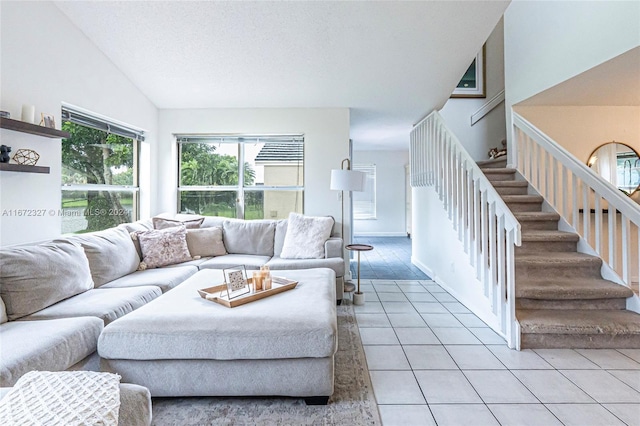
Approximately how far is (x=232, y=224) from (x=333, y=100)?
1.99m

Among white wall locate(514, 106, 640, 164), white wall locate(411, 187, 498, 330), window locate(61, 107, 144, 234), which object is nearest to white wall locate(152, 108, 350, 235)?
window locate(61, 107, 144, 234)

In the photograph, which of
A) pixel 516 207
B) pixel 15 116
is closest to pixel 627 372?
pixel 516 207

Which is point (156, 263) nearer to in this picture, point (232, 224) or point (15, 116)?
point (232, 224)

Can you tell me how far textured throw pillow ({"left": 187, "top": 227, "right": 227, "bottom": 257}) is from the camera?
11.9 ft

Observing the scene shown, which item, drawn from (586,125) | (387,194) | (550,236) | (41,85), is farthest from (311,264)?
(387,194)

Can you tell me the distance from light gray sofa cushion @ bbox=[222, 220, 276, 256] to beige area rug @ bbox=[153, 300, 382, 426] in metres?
2.14

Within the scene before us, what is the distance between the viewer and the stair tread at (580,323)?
7.75 feet

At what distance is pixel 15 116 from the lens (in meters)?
2.32

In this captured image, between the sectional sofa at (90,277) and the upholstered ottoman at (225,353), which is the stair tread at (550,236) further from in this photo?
the upholstered ottoman at (225,353)

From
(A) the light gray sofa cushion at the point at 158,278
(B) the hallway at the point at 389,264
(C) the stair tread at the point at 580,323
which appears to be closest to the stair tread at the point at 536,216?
(C) the stair tread at the point at 580,323

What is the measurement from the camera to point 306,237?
3621mm

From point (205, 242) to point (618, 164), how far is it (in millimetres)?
4634

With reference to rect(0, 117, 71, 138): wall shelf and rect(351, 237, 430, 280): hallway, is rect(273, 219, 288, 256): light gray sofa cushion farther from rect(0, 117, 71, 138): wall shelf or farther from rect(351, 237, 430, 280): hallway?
rect(0, 117, 71, 138): wall shelf

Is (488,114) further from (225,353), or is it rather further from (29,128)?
(29,128)
